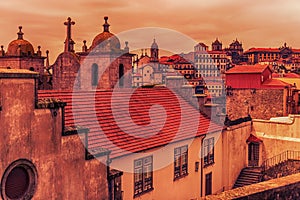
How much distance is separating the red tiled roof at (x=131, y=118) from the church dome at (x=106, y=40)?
237 inches

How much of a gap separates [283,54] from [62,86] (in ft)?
511

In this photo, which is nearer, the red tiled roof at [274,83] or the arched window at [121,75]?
the arched window at [121,75]

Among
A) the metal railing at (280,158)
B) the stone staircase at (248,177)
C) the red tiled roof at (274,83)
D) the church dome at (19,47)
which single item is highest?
the church dome at (19,47)

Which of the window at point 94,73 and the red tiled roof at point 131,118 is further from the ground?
the window at point 94,73

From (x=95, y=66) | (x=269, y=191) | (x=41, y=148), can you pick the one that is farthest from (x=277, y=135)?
(x=41, y=148)

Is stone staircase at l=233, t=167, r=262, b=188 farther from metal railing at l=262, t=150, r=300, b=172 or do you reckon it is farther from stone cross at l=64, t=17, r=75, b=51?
stone cross at l=64, t=17, r=75, b=51

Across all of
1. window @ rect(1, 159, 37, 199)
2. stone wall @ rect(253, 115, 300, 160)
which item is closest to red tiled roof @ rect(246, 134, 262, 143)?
stone wall @ rect(253, 115, 300, 160)

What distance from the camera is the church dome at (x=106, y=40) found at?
1139 inches

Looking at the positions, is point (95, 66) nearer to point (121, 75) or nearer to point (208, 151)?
point (121, 75)

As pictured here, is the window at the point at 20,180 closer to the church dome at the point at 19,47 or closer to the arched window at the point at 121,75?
the arched window at the point at 121,75

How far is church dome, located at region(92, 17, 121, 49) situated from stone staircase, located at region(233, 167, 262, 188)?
501 inches

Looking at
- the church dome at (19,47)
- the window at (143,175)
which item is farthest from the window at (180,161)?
the church dome at (19,47)

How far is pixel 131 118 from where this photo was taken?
19422 millimetres

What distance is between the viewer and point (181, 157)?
20625 millimetres
